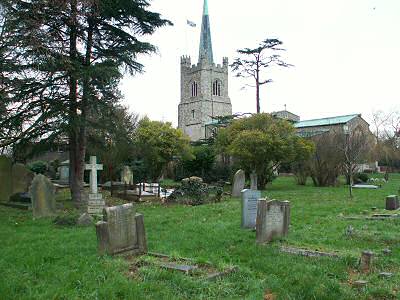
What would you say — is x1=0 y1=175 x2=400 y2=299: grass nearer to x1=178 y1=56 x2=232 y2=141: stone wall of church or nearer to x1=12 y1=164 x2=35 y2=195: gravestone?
x1=12 y1=164 x2=35 y2=195: gravestone

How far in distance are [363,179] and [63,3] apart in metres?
27.2

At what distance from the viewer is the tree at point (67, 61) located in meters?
14.8

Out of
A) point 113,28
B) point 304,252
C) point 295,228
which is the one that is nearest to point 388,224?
point 295,228

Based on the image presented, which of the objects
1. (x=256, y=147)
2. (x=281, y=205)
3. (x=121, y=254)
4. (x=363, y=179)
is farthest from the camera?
(x=363, y=179)

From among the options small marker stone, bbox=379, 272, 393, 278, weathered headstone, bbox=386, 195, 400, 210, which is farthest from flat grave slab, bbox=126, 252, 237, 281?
weathered headstone, bbox=386, 195, 400, 210

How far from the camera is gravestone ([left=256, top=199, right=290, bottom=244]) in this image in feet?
27.8

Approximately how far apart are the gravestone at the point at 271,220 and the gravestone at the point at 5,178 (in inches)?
472

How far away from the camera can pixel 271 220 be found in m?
8.66

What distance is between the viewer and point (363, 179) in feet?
113

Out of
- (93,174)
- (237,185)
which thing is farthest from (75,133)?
(237,185)

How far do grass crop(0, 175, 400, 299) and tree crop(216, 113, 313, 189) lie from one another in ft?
47.0

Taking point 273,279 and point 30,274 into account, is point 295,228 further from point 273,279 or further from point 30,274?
point 30,274

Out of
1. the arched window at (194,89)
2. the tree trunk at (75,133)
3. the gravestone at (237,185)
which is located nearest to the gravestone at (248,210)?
the tree trunk at (75,133)

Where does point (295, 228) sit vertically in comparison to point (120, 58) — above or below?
below
